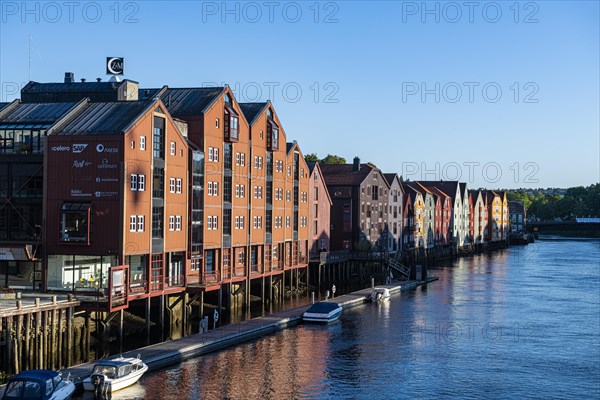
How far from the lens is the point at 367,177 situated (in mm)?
116938

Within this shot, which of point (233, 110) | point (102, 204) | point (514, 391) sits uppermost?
point (233, 110)

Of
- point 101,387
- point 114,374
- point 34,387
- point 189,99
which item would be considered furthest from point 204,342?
point 189,99

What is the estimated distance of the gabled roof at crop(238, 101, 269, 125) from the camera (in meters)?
78.3

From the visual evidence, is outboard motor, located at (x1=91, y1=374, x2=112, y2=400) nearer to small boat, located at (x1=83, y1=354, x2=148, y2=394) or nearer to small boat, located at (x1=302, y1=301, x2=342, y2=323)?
small boat, located at (x1=83, y1=354, x2=148, y2=394)

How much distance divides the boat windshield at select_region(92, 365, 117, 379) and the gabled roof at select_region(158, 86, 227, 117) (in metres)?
30.4

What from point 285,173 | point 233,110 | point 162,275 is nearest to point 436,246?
point 285,173

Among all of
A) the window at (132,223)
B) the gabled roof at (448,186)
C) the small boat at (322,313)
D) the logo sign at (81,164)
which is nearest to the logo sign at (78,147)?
the logo sign at (81,164)

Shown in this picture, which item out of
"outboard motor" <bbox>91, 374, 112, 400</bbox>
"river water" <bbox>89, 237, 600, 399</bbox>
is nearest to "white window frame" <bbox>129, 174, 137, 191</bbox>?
"river water" <bbox>89, 237, 600, 399</bbox>

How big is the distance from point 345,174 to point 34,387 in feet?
280

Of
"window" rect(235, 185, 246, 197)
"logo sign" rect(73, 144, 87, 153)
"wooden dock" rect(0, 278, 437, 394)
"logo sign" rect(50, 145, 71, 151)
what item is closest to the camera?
"wooden dock" rect(0, 278, 437, 394)

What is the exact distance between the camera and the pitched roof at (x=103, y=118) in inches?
2212

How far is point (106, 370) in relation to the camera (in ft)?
133

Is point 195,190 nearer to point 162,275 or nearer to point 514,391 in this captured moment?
point 162,275

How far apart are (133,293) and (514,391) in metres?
27.5
